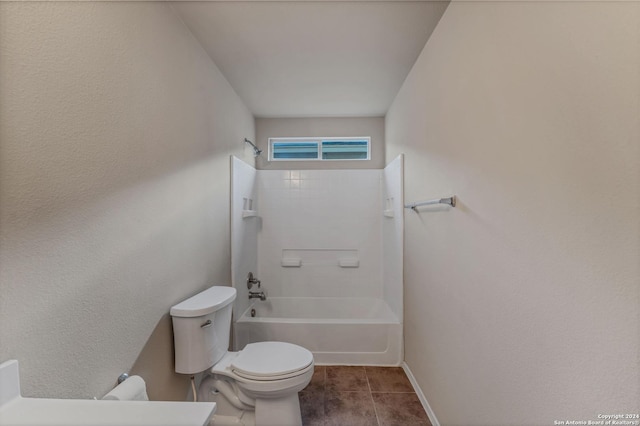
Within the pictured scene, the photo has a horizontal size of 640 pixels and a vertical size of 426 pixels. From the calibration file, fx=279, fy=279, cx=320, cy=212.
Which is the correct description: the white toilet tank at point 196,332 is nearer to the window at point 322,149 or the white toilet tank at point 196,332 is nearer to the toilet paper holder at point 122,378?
the toilet paper holder at point 122,378

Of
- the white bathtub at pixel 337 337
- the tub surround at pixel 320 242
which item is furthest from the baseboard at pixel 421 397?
the tub surround at pixel 320 242

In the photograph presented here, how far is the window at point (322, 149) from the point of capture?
3328 mm

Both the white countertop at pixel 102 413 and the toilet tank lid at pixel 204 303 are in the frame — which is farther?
the toilet tank lid at pixel 204 303

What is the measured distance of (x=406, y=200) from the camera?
2.31 m

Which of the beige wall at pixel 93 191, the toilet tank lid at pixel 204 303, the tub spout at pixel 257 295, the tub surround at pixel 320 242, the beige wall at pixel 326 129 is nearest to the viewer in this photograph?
the beige wall at pixel 93 191

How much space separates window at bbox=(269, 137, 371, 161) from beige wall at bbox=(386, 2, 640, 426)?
5.88 ft

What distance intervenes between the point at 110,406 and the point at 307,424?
54.3 inches

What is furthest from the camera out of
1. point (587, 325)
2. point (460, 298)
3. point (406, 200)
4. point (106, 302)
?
point (406, 200)

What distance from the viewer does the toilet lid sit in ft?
4.84

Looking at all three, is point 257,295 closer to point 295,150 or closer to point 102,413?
point 295,150

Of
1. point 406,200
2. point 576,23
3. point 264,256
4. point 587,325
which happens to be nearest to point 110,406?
point 587,325

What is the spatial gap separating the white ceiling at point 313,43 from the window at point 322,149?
27.4 inches

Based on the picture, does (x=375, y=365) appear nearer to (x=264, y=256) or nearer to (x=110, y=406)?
(x=264, y=256)

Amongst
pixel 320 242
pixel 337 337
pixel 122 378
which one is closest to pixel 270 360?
pixel 122 378
